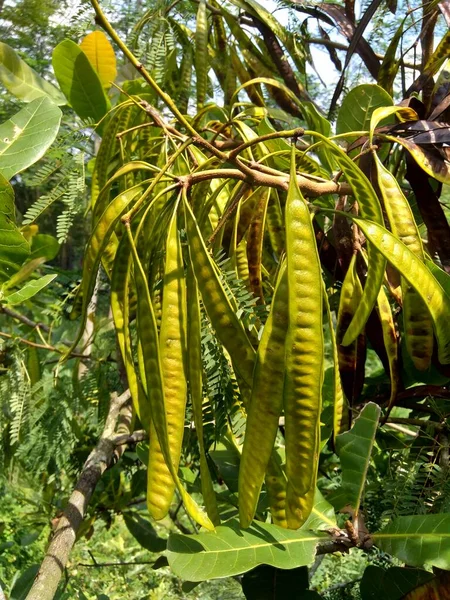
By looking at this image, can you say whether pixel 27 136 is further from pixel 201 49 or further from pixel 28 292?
pixel 201 49

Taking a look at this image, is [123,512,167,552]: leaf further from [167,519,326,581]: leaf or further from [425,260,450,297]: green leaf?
[425,260,450,297]: green leaf

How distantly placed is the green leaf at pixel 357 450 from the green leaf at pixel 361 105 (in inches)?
14.7

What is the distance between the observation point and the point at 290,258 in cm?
43

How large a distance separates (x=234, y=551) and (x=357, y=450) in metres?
0.17

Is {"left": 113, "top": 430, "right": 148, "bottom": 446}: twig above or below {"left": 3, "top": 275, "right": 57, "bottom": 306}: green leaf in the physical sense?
below

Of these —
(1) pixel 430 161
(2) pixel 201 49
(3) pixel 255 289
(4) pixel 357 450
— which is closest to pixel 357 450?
(4) pixel 357 450

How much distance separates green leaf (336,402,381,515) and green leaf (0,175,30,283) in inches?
16.5

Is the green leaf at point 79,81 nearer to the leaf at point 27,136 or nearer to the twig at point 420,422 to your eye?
the leaf at point 27,136

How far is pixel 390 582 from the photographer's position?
729mm

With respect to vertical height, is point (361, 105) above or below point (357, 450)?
above

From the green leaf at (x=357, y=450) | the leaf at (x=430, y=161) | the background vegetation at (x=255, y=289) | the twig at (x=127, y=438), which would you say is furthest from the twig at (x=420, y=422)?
the twig at (x=127, y=438)

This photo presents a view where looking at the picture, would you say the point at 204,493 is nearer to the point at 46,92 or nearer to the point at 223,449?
the point at 223,449

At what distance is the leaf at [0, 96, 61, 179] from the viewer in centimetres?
73

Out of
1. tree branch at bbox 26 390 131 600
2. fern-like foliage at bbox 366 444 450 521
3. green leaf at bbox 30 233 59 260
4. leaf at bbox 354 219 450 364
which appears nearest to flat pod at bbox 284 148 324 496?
leaf at bbox 354 219 450 364
